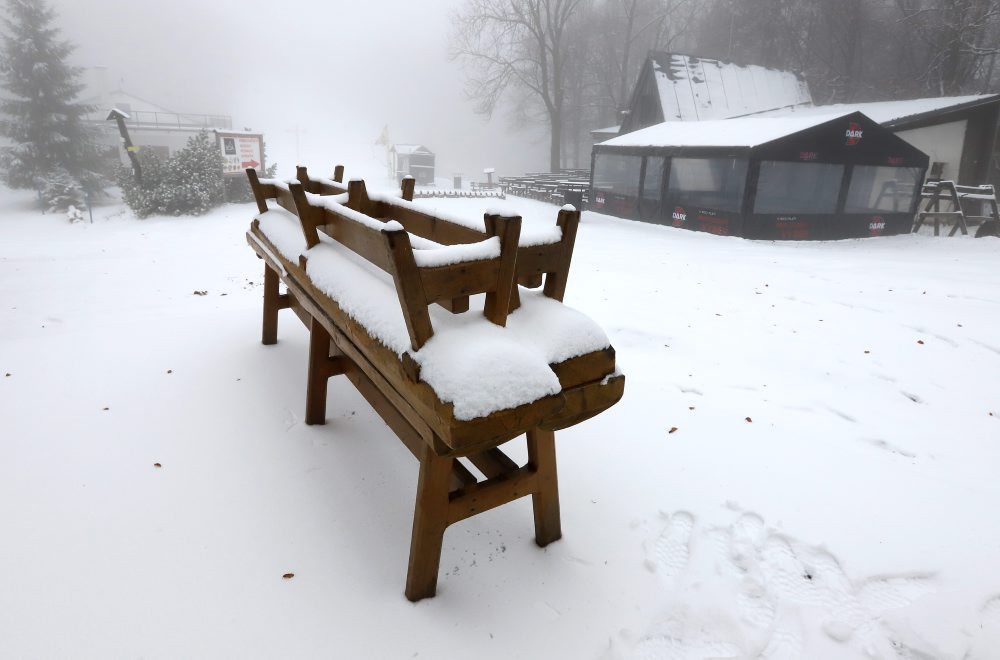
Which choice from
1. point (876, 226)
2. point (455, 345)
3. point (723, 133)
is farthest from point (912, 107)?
point (455, 345)

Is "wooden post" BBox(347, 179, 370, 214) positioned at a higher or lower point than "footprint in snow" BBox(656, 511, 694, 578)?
higher

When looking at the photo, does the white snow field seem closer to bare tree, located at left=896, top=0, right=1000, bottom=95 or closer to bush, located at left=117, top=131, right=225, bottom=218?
bush, located at left=117, top=131, right=225, bottom=218

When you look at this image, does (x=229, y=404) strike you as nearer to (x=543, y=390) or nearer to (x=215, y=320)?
(x=215, y=320)

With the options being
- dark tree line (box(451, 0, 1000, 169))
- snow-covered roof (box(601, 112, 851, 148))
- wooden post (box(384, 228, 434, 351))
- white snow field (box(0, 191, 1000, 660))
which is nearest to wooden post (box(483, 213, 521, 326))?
wooden post (box(384, 228, 434, 351))

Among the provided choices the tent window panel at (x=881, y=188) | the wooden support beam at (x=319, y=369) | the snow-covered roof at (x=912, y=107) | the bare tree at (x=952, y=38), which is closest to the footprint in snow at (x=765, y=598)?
the wooden support beam at (x=319, y=369)

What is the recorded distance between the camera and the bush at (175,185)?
47.6ft

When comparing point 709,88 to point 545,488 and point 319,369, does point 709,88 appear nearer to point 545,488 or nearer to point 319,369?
point 319,369

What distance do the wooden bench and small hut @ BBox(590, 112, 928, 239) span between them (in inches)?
481

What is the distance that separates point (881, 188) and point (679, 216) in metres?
5.22

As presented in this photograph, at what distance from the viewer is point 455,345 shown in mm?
1713

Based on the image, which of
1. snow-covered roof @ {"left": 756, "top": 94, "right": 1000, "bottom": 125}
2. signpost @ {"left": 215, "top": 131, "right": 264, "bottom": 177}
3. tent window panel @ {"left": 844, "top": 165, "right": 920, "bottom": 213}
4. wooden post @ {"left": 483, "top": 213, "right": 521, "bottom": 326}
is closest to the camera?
wooden post @ {"left": 483, "top": 213, "right": 521, "bottom": 326}

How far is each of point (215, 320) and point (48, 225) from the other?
14.6 m

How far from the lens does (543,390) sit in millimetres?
1706

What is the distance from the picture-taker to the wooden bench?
164cm
